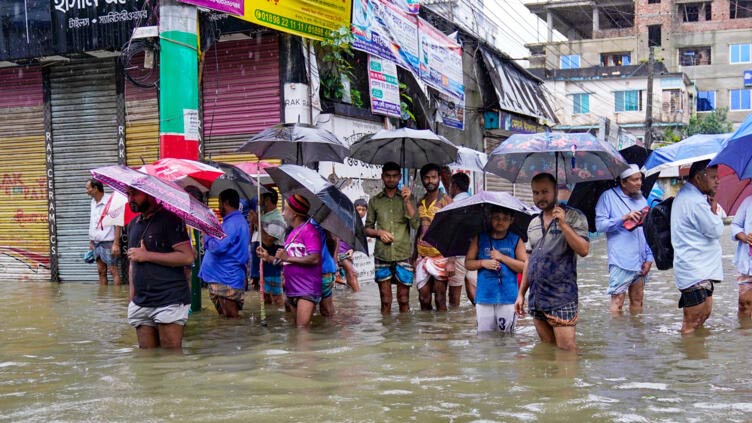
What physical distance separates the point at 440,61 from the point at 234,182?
9.44 meters

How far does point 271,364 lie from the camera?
6660 millimetres

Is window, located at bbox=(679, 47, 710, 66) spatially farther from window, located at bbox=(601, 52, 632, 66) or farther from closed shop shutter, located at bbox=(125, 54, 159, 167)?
closed shop shutter, located at bbox=(125, 54, 159, 167)

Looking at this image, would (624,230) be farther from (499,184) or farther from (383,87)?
(499,184)

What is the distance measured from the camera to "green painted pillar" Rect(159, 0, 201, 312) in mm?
9258

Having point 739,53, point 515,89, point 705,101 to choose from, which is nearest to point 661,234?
point 515,89

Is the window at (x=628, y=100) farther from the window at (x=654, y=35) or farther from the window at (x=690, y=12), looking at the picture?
the window at (x=690, y=12)

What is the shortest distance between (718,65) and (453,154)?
55.3 meters

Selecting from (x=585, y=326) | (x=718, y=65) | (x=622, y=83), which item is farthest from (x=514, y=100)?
(x=718, y=65)

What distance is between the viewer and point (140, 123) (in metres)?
14.0

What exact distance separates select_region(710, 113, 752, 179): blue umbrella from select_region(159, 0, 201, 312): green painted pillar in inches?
213

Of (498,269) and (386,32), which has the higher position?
(386,32)

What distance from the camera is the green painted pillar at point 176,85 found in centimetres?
926

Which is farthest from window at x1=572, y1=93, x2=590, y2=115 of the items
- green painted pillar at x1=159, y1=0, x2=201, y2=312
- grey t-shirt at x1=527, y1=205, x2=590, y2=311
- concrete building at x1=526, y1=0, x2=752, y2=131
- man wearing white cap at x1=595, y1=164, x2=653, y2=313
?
grey t-shirt at x1=527, y1=205, x2=590, y2=311

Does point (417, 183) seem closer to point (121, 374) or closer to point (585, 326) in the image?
point (585, 326)
